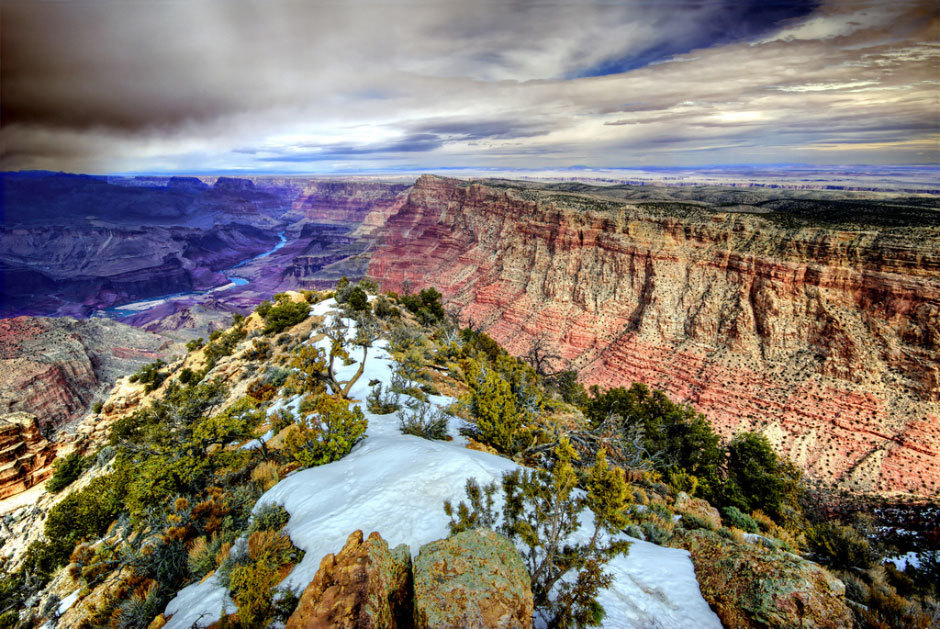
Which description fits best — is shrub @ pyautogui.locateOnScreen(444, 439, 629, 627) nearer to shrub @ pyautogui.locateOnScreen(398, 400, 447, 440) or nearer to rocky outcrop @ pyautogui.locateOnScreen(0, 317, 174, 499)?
shrub @ pyautogui.locateOnScreen(398, 400, 447, 440)

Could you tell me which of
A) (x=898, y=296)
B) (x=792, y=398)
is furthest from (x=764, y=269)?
(x=792, y=398)

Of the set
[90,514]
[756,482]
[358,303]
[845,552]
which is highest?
[358,303]

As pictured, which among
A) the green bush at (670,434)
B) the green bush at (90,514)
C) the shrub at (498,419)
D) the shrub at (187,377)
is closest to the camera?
the green bush at (90,514)

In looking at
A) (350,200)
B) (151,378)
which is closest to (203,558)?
(151,378)

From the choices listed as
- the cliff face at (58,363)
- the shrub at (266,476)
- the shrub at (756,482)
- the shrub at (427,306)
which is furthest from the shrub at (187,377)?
the shrub at (756,482)

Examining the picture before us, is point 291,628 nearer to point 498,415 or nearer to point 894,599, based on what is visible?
point 498,415

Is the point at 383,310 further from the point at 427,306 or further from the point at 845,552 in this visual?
the point at 845,552

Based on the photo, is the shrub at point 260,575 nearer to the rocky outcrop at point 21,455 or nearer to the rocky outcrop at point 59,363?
the rocky outcrop at point 21,455
